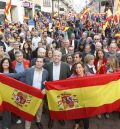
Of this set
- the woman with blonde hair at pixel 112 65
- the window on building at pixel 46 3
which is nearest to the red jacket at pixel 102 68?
the woman with blonde hair at pixel 112 65

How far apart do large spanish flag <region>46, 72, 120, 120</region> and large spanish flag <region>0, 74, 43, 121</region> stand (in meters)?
0.30

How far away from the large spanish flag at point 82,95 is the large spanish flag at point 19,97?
303mm

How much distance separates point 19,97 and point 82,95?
1.30 m

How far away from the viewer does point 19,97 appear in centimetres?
667

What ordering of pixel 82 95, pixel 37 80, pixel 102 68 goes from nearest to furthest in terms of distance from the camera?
pixel 82 95 → pixel 37 80 → pixel 102 68

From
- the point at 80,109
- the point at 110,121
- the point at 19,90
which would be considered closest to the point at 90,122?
the point at 110,121

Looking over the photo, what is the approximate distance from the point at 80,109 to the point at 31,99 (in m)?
1.02

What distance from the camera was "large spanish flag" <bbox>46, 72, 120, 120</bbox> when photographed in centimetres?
651

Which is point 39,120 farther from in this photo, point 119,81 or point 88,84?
point 119,81

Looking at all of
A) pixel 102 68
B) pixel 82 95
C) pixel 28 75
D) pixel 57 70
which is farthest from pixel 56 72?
pixel 102 68

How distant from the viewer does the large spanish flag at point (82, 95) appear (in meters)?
6.51

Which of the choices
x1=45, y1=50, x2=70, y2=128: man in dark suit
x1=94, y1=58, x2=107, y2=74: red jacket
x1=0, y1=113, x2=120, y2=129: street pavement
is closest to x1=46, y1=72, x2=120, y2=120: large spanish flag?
x1=0, y1=113, x2=120, y2=129: street pavement

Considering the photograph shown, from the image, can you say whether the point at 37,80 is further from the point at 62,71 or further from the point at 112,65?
the point at 112,65

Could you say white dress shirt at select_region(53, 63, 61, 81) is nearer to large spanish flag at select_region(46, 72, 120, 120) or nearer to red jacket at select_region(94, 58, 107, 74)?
large spanish flag at select_region(46, 72, 120, 120)
